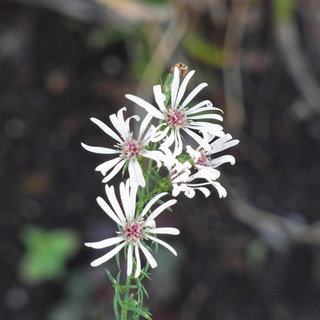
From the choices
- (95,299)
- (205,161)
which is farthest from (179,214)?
(205,161)

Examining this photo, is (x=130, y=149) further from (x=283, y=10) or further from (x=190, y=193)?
(x=283, y=10)

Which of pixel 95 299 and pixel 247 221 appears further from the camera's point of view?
pixel 247 221

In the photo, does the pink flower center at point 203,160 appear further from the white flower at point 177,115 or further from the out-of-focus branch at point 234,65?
the out-of-focus branch at point 234,65

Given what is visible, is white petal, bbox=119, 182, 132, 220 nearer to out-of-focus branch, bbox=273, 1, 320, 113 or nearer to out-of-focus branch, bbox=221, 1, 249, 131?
out-of-focus branch, bbox=221, 1, 249, 131

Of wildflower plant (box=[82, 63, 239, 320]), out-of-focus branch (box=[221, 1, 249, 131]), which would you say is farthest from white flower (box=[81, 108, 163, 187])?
out-of-focus branch (box=[221, 1, 249, 131])

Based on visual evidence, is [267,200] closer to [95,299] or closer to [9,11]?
→ [95,299]

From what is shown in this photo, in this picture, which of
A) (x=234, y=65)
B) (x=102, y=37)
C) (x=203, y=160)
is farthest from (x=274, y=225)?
(x=203, y=160)

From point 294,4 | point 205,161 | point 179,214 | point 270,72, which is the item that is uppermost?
point 294,4
